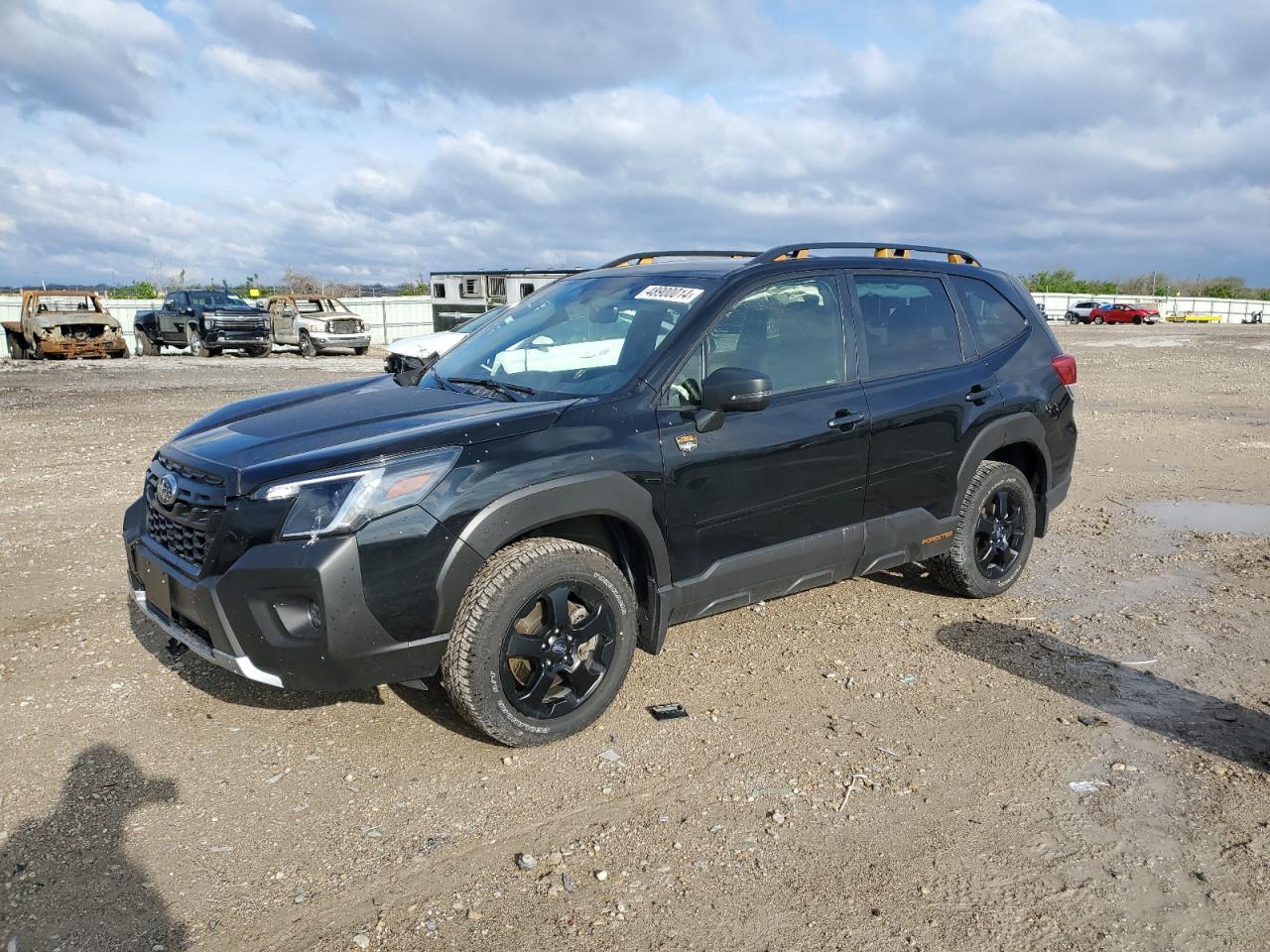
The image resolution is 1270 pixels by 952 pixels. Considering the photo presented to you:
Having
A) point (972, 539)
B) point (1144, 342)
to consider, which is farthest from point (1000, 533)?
point (1144, 342)

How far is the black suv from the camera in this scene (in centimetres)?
338

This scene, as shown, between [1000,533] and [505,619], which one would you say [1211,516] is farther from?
[505,619]

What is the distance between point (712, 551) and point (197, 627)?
200 centimetres

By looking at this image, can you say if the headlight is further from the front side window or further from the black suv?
the front side window

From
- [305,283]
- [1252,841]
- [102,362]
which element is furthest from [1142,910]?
[305,283]

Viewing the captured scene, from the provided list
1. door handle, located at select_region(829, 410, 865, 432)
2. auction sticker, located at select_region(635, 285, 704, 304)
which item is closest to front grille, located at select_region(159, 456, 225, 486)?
auction sticker, located at select_region(635, 285, 704, 304)

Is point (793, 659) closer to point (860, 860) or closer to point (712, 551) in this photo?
point (712, 551)

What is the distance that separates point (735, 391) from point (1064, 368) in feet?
9.30

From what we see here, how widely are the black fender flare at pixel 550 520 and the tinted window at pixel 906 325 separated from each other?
1.52 meters

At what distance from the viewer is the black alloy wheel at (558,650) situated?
3695mm

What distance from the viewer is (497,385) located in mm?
4395

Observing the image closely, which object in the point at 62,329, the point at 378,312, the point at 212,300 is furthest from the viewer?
the point at 378,312

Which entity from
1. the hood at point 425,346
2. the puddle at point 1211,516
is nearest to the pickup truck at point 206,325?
the hood at point 425,346

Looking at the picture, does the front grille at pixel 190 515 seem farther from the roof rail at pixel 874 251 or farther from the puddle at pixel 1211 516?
the puddle at pixel 1211 516
